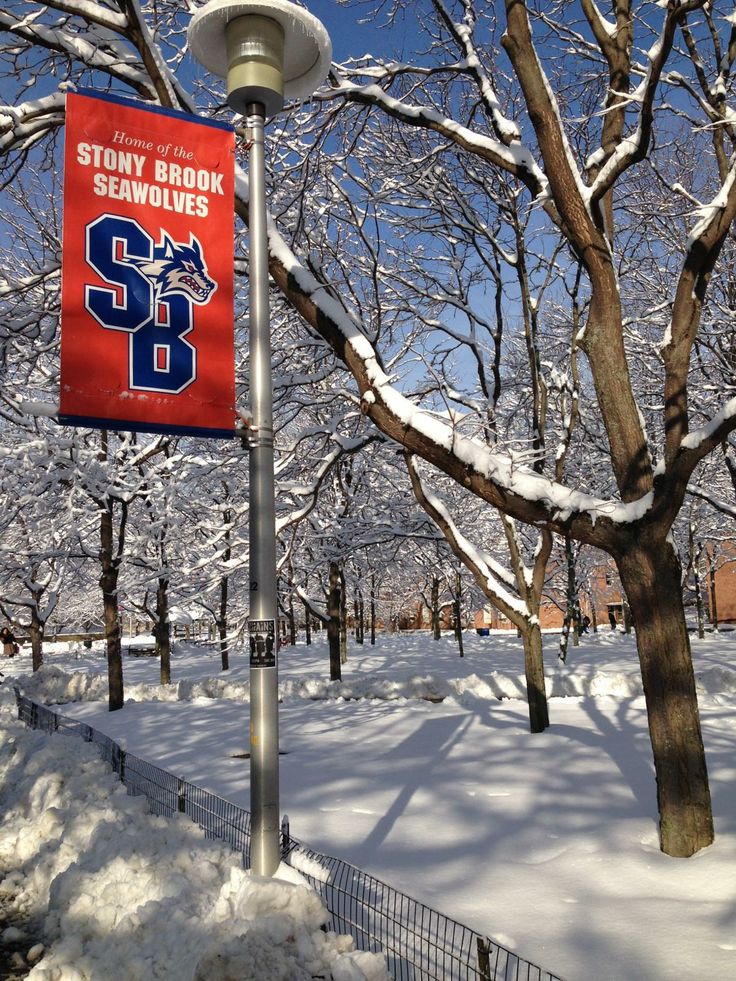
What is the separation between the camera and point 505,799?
8250 mm

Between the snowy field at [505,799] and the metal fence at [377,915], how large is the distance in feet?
0.79

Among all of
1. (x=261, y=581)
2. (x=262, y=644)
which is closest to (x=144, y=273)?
(x=261, y=581)

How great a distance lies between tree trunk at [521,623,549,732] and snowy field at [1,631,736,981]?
0.37 metres

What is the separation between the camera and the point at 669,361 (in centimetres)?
728

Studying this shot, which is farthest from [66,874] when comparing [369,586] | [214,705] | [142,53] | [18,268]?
[369,586]

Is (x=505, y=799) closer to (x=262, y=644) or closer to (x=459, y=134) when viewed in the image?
(x=262, y=644)

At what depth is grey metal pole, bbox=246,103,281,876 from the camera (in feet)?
14.8

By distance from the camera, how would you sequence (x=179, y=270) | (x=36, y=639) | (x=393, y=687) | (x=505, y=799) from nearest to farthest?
(x=179, y=270) < (x=505, y=799) < (x=393, y=687) < (x=36, y=639)

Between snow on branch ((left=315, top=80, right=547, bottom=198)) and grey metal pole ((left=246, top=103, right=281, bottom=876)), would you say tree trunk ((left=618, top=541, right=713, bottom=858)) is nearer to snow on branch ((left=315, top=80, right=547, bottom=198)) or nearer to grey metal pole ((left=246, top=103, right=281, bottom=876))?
grey metal pole ((left=246, top=103, right=281, bottom=876))

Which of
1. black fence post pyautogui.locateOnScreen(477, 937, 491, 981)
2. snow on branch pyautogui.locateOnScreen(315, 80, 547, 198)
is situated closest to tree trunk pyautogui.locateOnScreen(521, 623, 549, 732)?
snow on branch pyautogui.locateOnScreen(315, 80, 547, 198)

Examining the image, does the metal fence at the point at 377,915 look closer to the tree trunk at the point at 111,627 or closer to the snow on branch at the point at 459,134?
the snow on branch at the point at 459,134

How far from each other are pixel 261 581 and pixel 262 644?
371mm

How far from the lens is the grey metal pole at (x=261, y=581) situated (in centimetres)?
451

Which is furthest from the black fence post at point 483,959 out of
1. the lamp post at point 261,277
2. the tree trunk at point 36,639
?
the tree trunk at point 36,639
